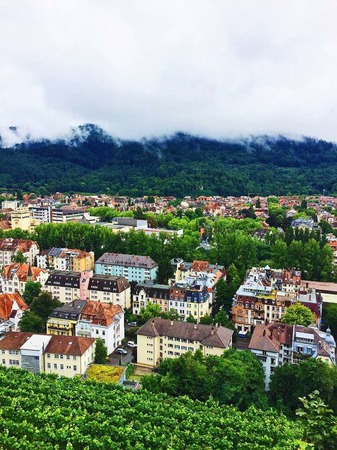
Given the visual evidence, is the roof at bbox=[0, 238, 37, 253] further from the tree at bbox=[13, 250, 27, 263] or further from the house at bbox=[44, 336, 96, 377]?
the house at bbox=[44, 336, 96, 377]

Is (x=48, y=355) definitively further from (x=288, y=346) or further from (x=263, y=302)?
(x=263, y=302)

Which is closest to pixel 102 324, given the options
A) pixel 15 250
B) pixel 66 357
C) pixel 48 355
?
pixel 66 357

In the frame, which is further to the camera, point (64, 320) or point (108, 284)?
point (108, 284)

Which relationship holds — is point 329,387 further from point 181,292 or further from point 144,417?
point 181,292

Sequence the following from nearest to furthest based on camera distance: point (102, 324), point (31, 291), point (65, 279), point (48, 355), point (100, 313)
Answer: point (48, 355) → point (102, 324) → point (100, 313) → point (31, 291) → point (65, 279)

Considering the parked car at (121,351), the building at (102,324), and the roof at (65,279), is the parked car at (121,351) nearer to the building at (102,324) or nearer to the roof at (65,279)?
the building at (102,324)

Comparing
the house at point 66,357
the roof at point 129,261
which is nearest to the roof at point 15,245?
the roof at point 129,261
